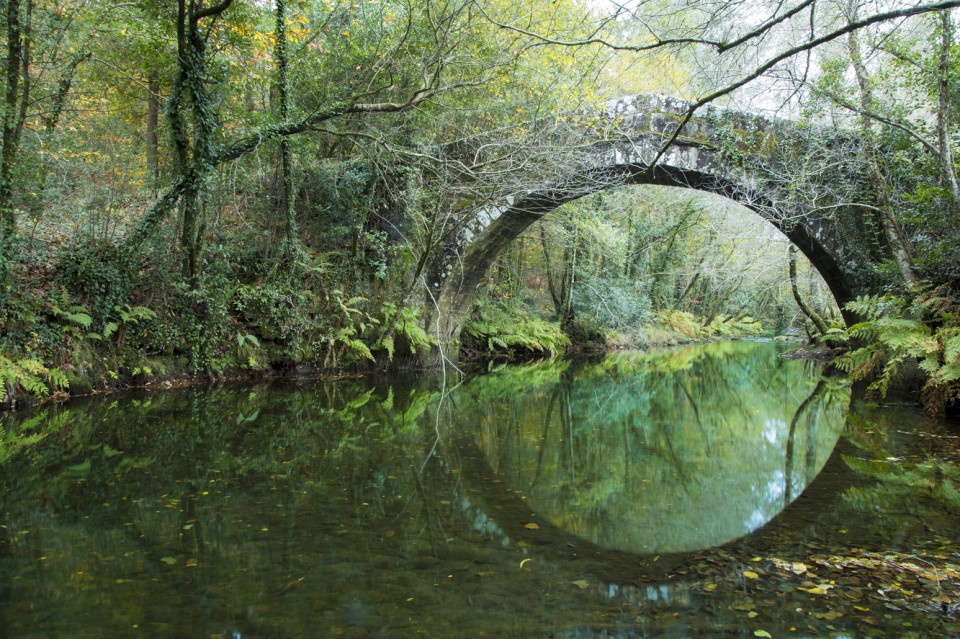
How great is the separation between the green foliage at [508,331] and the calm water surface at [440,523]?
6949mm

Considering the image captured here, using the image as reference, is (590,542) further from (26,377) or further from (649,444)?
(26,377)

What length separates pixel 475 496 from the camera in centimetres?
353

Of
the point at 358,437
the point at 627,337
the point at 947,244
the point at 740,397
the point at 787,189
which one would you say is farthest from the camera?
the point at 627,337

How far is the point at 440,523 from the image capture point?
9.94 ft

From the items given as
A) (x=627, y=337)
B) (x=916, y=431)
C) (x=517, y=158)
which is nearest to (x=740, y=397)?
(x=916, y=431)

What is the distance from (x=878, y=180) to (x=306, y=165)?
386 inches

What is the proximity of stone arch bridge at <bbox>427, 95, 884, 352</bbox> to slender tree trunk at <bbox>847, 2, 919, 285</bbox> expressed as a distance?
0.36 meters

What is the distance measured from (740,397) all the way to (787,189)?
4206 mm

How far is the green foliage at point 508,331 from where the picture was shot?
1324 cm

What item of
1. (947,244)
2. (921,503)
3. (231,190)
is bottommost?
(921,503)

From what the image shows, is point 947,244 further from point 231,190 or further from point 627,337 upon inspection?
point 627,337

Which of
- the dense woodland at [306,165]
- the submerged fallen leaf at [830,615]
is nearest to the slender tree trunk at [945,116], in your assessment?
the dense woodland at [306,165]

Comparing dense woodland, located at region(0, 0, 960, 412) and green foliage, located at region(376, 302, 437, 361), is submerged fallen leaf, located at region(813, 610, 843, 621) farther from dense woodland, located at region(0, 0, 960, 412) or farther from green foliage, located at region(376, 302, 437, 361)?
green foliage, located at region(376, 302, 437, 361)

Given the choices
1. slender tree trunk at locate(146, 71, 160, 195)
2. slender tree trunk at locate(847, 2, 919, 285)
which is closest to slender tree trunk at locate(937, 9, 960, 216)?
slender tree trunk at locate(847, 2, 919, 285)
